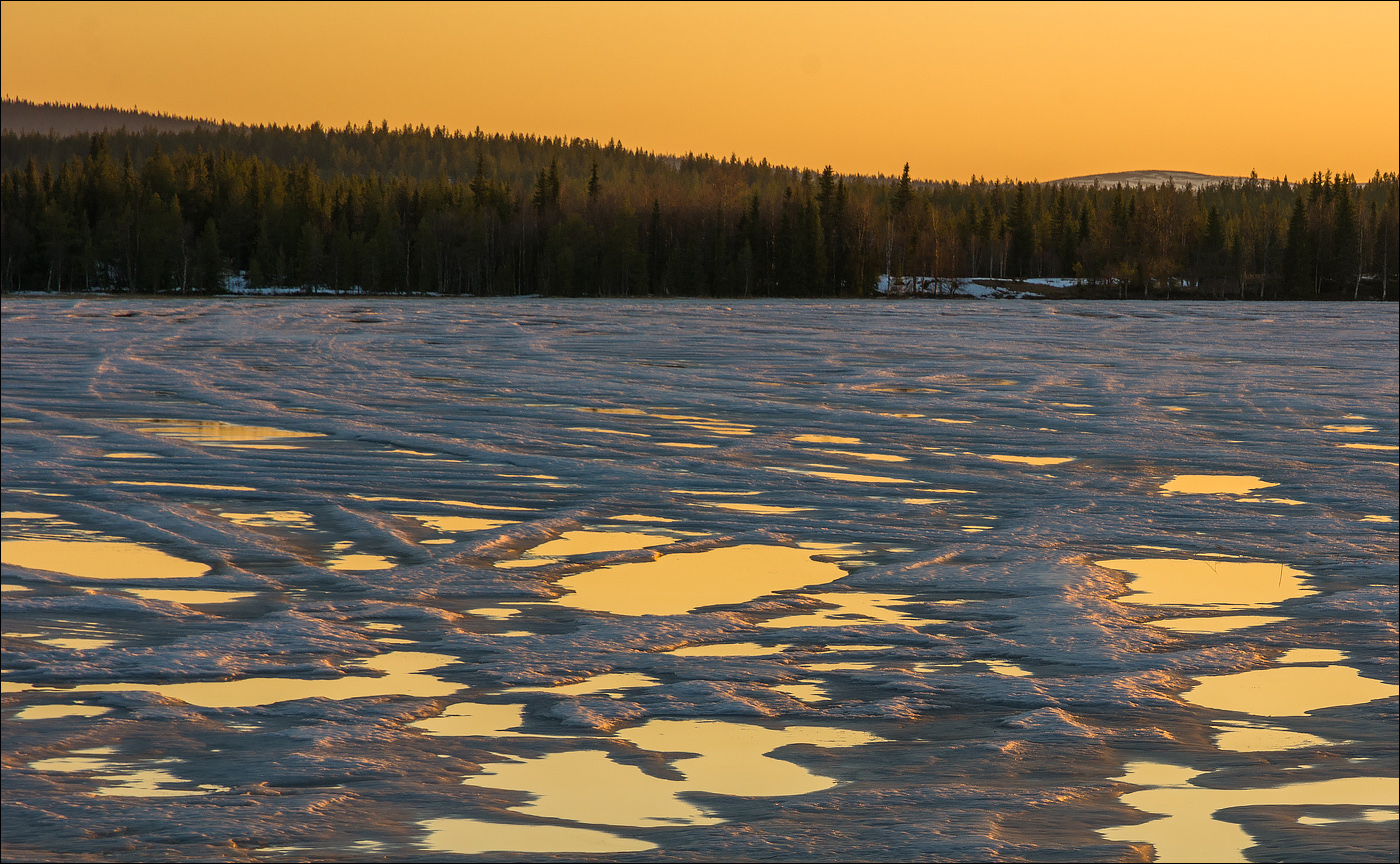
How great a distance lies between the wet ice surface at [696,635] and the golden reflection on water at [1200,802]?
17 mm

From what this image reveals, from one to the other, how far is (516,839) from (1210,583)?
466 cm

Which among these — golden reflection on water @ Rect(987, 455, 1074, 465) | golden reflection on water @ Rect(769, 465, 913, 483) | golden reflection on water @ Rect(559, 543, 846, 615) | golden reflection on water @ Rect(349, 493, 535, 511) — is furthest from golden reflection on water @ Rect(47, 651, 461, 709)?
golden reflection on water @ Rect(987, 455, 1074, 465)

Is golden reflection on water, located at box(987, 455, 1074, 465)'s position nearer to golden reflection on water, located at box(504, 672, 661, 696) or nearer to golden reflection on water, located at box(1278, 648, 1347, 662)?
golden reflection on water, located at box(1278, 648, 1347, 662)

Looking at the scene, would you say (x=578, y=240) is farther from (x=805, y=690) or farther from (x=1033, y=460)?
(x=805, y=690)

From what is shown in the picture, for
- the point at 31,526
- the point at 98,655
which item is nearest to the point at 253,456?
the point at 31,526

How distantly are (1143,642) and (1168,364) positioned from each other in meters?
17.3

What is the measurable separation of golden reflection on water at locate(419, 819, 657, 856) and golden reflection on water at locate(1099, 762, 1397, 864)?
4.84 feet

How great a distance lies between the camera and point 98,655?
5656mm

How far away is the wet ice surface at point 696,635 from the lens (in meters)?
4.15

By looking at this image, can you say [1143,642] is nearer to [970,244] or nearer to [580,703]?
[580,703]

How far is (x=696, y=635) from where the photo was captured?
6.15 m

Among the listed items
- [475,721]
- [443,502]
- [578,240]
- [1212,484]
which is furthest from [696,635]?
[578,240]

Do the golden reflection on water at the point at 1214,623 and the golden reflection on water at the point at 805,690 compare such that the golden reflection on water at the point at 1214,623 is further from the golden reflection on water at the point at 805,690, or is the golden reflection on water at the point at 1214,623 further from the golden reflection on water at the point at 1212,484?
the golden reflection on water at the point at 1212,484

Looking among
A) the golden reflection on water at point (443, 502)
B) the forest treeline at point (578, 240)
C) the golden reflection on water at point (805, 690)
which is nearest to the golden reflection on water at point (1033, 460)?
the golden reflection on water at point (443, 502)
